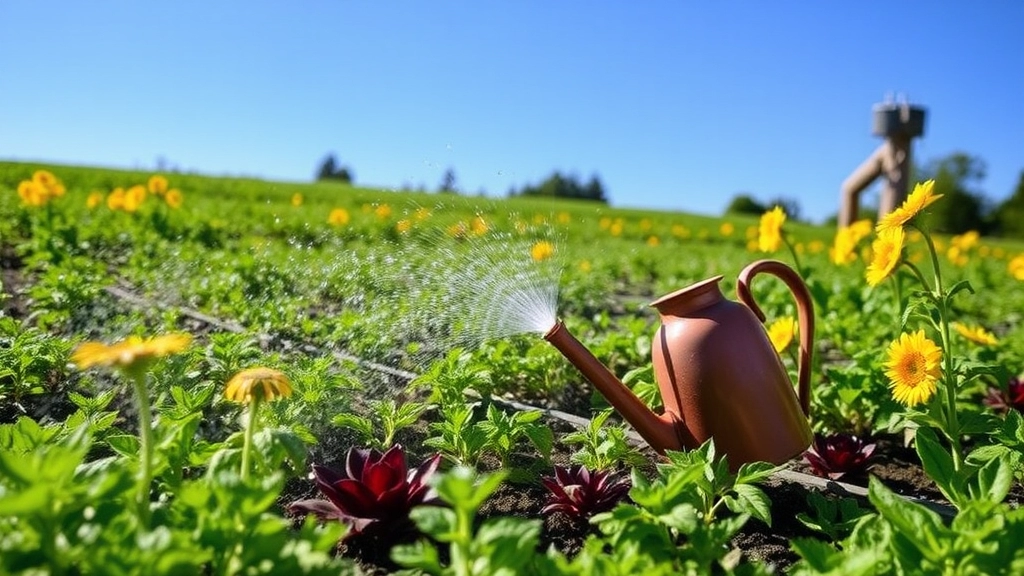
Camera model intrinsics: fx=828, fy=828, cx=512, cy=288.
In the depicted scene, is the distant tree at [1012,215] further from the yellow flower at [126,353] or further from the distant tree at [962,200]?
→ the yellow flower at [126,353]

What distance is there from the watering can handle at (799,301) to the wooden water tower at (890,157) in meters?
6.69

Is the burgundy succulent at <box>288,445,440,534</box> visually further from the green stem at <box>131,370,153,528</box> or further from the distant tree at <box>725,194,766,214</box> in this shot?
the distant tree at <box>725,194,766,214</box>

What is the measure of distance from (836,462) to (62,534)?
81.1 inches

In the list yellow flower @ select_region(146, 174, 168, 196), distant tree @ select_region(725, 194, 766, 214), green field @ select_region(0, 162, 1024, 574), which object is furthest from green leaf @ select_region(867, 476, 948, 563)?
distant tree @ select_region(725, 194, 766, 214)

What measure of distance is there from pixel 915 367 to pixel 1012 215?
75246mm

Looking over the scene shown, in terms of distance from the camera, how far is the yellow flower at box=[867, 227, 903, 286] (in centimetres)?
224

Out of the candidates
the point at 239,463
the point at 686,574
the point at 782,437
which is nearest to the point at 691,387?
the point at 782,437

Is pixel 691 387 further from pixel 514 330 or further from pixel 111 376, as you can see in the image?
pixel 111 376

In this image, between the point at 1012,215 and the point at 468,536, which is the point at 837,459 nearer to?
the point at 468,536

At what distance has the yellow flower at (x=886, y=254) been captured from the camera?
224cm

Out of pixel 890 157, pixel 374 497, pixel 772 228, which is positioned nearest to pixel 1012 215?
pixel 890 157

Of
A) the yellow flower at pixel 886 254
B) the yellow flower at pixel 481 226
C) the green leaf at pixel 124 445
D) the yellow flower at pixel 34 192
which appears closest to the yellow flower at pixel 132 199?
the yellow flower at pixel 34 192

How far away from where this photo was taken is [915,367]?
230 centimetres

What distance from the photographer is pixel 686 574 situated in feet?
5.05
